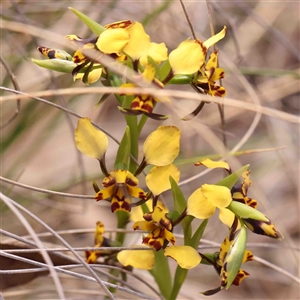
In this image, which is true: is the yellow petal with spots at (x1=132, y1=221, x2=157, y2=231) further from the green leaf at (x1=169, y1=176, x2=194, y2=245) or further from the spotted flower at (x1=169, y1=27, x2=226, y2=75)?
the spotted flower at (x1=169, y1=27, x2=226, y2=75)

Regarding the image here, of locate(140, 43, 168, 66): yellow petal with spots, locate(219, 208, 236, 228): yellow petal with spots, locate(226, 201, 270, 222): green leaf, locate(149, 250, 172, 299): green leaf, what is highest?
locate(140, 43, 168, 66): yellow petal with spots

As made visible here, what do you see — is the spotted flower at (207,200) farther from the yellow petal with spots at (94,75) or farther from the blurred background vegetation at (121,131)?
the blurred background vegetation at (121,131)

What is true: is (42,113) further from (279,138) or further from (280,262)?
(280,262)

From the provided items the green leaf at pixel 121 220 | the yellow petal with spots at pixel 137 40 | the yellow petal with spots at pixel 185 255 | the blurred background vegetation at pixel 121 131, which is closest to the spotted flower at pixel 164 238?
the yellow petal with spots at pixel 185 255

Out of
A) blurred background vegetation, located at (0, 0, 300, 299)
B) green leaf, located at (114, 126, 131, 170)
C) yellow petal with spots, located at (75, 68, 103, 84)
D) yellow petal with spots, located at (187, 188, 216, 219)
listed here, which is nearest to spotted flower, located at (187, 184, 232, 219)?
yellow petal with spots, located at (187, 188, 216, 219)

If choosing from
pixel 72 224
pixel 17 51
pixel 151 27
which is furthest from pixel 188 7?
pixel 72 224

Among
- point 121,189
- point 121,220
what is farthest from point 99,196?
point 121,220
